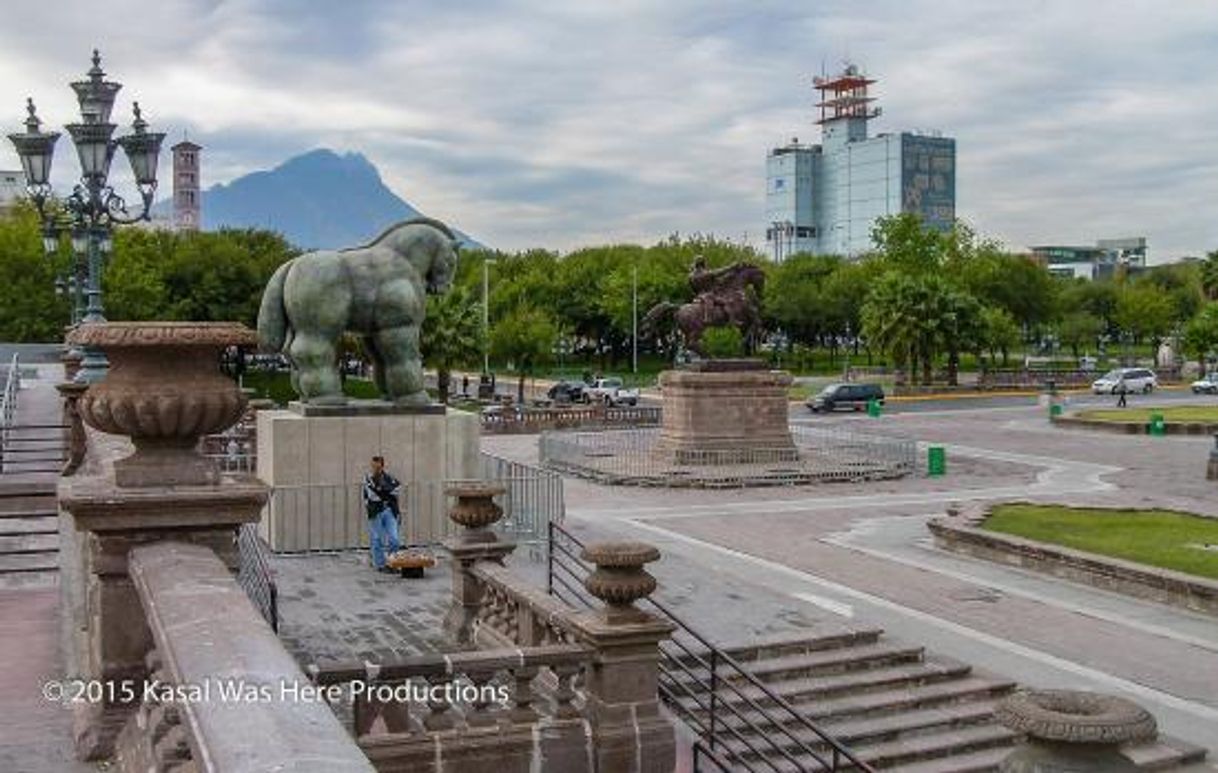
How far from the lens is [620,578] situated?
29.9ft

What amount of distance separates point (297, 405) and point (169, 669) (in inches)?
522

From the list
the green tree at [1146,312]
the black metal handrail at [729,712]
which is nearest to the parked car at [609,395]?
the black metal handrail at [729,712]

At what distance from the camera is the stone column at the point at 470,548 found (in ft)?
38.4

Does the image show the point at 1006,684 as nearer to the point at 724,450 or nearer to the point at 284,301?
the point at 284,301

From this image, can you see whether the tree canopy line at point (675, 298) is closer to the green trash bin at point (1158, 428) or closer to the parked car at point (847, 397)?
the parked car at point (847, 397)

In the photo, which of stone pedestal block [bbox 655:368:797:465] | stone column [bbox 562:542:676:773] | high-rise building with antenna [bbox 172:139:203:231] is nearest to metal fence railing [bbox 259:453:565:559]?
stone column [bbox 562:542:676:773]

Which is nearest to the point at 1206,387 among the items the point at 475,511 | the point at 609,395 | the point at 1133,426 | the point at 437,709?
the point at 1133,426

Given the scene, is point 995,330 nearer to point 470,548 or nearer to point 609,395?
point 609,395

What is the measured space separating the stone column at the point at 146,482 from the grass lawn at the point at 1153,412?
4194cm

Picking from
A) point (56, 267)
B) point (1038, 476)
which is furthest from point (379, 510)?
point (56, 267)

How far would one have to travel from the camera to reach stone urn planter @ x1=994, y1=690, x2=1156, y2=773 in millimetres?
4469

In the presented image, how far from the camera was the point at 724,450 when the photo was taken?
3188 centimetres

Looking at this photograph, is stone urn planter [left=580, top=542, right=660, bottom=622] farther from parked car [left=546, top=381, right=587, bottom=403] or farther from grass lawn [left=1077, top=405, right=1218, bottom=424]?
parked car [left=546, top=381, right=587, bottom=403]

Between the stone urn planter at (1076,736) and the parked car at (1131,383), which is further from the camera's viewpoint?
the parked car at (1131,383)
